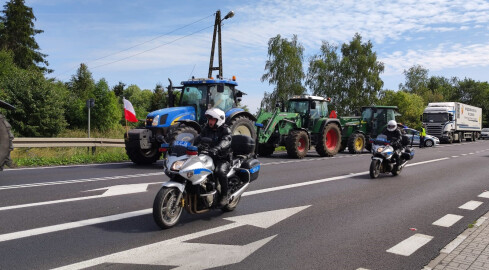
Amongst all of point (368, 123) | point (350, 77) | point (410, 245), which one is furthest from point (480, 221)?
point (350, 77)

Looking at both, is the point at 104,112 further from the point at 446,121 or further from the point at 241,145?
the point at 241,145

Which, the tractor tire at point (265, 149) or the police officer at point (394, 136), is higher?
the police officer at point (394, 136)

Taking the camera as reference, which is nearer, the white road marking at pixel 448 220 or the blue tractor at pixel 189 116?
the white road marking at pixel 448 220

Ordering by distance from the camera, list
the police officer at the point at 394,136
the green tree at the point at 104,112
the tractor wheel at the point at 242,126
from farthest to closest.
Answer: the green tree at the point at 104,112 < the tractor wheel at the point at 242,126 < the police officer at the point at 394,136

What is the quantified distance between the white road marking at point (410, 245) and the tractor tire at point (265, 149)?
489 inches

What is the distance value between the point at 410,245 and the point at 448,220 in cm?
182

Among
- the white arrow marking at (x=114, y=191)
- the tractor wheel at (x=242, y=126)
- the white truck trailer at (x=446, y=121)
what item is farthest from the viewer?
the white truck trailer at (x=446, y=121)

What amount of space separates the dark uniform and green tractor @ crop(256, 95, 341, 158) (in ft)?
33.0

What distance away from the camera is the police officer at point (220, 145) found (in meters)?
6.14

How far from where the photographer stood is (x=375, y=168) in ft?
38.2

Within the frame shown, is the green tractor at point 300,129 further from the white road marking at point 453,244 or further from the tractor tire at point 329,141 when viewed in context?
the white road marking at point 453,244

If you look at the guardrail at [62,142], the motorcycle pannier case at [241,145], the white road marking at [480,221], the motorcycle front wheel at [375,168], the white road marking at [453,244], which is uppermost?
the motorcycle pannier case at [241,145]

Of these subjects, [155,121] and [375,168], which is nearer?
[375,168]

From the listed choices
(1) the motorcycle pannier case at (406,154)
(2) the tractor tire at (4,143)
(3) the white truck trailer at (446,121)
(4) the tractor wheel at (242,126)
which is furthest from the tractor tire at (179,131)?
(3) the white truck trailer at (446,121)
